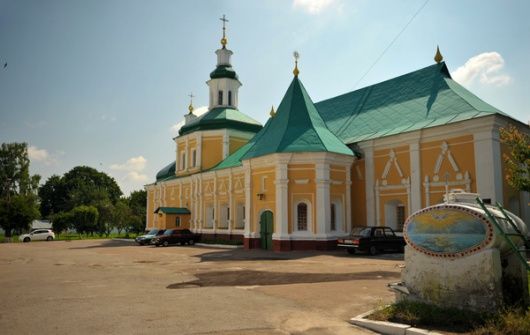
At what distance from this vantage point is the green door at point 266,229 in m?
24.4

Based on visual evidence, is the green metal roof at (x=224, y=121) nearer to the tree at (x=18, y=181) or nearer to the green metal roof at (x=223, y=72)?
the green metal roof at (x=223, y=72)

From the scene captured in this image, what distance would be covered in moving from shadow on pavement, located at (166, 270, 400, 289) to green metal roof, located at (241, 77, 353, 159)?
11.0 meters

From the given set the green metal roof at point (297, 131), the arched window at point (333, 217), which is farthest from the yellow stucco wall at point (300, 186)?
the arched window at point (333, 217)

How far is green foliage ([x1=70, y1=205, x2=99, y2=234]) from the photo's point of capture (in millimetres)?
57438

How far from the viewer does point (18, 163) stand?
173 ft

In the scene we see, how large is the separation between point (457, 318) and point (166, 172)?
43.8m

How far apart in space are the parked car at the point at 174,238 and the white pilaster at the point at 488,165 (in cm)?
2089

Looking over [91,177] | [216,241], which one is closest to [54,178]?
[91,177]

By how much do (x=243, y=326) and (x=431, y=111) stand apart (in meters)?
19.9

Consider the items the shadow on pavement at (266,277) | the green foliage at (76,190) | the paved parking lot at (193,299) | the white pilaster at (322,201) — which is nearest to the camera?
the paved parking lot at (193,299)

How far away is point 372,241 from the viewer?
65.4ft

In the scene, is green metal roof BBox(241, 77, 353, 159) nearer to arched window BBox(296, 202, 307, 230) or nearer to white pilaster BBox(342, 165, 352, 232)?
white pilaster BBox(342, 165, 352, 232)

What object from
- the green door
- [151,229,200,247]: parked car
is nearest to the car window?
the green door

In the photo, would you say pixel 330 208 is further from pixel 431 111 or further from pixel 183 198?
pixel 183 198
